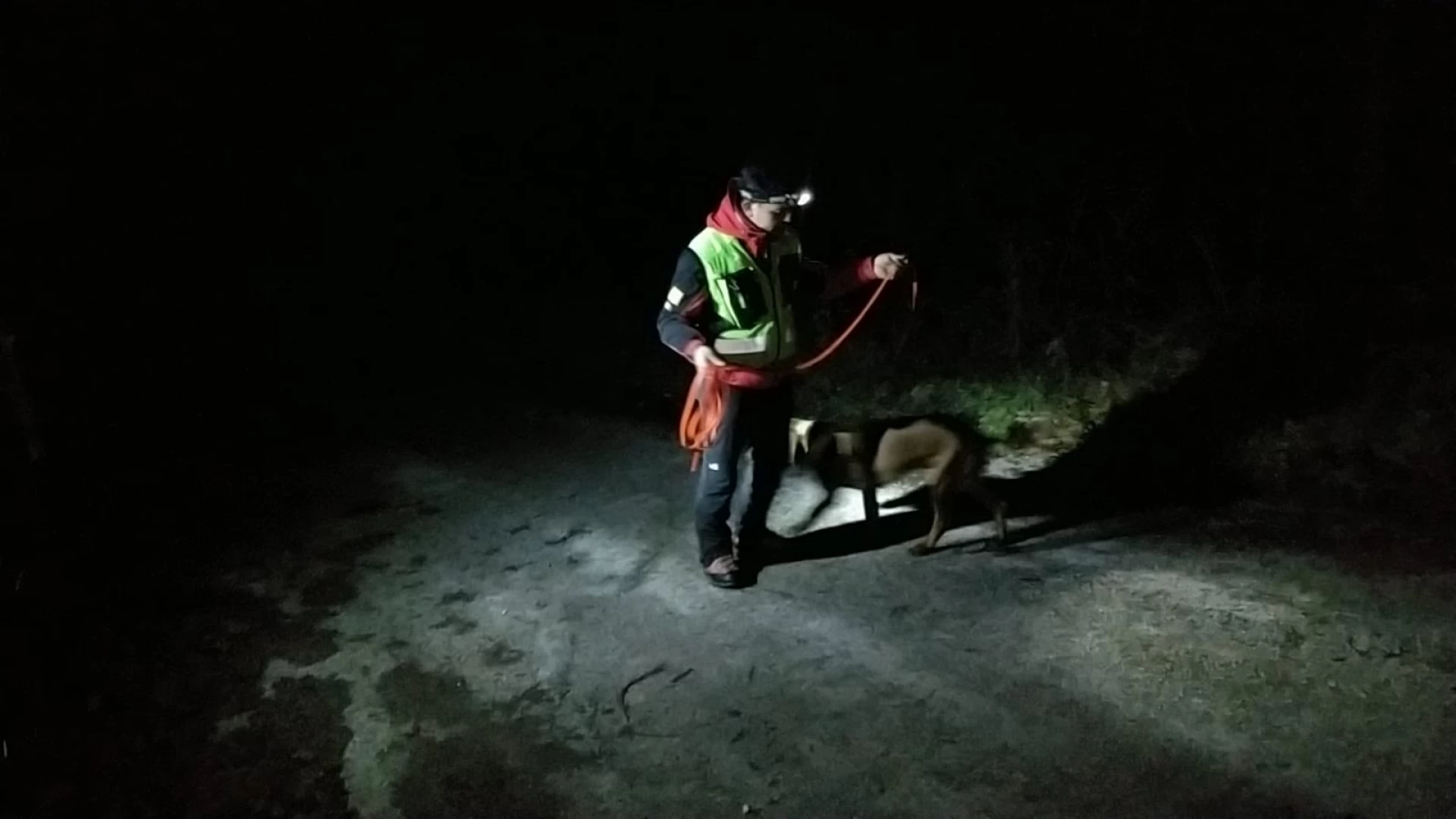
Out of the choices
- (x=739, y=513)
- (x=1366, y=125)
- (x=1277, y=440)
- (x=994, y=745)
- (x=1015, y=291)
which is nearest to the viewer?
(x=994, y=745)

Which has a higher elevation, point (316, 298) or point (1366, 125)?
point (1366, 125)

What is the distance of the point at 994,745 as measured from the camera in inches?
159

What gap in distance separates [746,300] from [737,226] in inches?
11.9

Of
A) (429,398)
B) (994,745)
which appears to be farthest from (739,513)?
(429,398)

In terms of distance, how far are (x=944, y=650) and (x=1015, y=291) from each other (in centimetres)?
463

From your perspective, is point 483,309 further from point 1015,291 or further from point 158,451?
point 1015,291

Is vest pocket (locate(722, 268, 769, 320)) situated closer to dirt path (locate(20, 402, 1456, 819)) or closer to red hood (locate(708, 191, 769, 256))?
red hood (locate(708, 191, 769, 256))

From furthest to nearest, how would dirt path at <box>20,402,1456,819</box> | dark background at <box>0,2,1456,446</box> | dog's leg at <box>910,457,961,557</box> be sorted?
dark background at <box>0,2,1456,446</box>, dog's leg at <box>910,457,961,557</box>, dirt path at <box>20,402,1456,819</box>

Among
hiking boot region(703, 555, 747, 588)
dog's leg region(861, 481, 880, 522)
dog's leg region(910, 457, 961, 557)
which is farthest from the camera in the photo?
dog's leg region(861, 481, 880, 522)

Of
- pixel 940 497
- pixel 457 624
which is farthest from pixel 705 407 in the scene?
pixel 457 624

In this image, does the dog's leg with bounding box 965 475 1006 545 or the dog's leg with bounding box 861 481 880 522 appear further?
the dog's leg with bounding box 861 481 880 522

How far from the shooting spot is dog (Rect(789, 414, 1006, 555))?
214 inches

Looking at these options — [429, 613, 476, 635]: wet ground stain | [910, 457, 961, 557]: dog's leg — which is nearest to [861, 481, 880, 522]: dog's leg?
[910, 457, 961, 557]: dog's leg

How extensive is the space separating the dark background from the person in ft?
12.7
